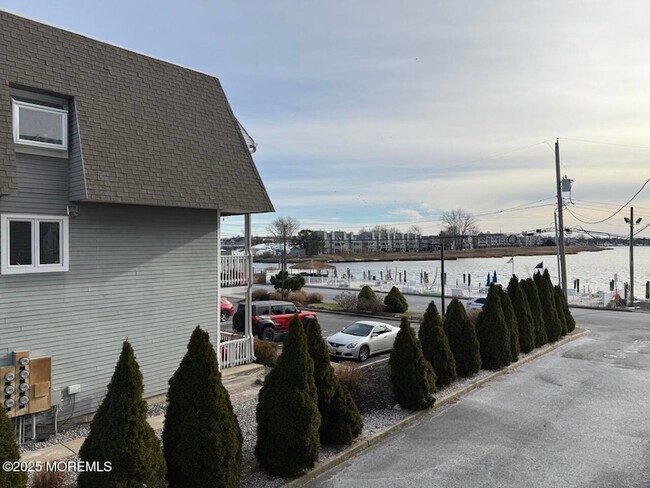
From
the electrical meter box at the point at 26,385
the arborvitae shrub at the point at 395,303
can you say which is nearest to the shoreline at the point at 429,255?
the arborvitae shrub at the point at 395,303

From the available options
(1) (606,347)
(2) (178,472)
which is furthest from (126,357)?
(1) (606,347)

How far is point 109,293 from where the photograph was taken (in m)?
9.27

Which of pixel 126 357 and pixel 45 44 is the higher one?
pixel 45 44

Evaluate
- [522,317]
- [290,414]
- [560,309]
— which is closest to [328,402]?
[290,414]

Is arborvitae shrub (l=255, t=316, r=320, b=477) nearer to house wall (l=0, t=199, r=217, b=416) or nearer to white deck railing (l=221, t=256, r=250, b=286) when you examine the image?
house wall (l=0, t=199, r=217, b=416)

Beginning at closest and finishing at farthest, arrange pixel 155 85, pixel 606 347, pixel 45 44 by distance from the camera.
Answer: pixel 45 44
pixel 155 85
pixel 606 347

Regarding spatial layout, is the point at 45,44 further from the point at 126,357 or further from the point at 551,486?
the point at 551,486

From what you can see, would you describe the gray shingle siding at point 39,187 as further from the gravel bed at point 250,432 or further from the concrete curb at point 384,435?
the concrete curb at point 384,435

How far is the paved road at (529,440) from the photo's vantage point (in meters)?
6.74

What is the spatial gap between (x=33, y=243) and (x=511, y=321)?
40.5 ft

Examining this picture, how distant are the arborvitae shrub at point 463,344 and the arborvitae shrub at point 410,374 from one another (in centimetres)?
244

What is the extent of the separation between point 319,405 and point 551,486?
138 inches

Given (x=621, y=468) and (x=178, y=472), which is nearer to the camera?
(x=178, y=472)

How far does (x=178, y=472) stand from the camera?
555 centimetres
